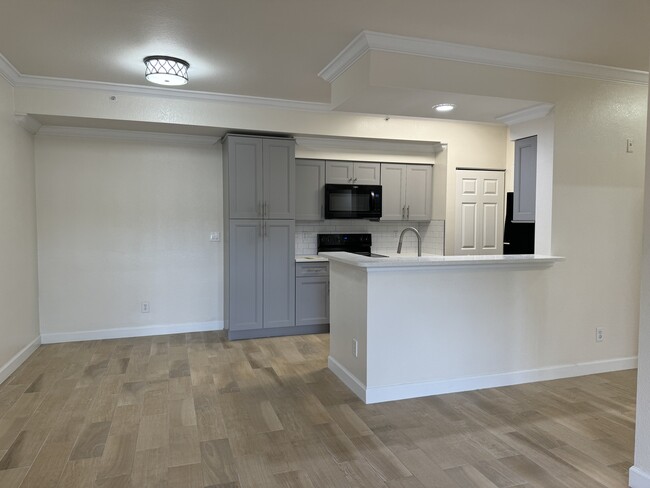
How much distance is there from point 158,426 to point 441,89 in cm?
293

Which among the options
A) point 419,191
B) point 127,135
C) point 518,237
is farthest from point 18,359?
point 518,237

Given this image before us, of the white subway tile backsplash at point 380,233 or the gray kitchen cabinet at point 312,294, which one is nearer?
the gray kitchen cabinet at point 312,294

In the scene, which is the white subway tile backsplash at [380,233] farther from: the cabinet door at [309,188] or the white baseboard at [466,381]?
the white baseboard at [466,381]

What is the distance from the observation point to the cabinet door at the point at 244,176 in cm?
477

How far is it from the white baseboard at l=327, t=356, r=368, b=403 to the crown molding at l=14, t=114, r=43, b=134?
340 centimetres

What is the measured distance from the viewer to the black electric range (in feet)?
18.4

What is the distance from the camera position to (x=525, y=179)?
155 inches

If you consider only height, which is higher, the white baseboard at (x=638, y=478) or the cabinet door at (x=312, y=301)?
the cabinet door at (x=312, y=301)

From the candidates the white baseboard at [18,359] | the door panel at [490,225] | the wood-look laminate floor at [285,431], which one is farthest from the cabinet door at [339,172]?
the white baseboard at [18,359]

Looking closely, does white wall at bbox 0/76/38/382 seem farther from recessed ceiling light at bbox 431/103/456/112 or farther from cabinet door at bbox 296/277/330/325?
recessed ceiling light at bbox 431/103/456/112

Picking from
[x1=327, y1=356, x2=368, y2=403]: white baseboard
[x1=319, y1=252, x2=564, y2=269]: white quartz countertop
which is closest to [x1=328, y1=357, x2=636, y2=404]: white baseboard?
[x1=327, y1=356, x2=368, y2=403]: white baseboard

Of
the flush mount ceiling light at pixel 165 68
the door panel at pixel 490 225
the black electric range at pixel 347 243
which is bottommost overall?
the black electric range at pixel 347 243

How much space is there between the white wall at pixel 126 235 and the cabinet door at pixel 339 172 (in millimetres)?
1252

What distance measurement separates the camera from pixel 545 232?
3678 millimetres
